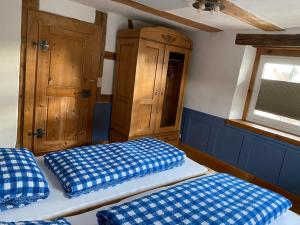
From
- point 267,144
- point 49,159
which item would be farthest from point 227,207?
point 267,144

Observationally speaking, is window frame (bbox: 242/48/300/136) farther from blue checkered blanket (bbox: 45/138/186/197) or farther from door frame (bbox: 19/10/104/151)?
door frame (bbox: 19/10/104/151)

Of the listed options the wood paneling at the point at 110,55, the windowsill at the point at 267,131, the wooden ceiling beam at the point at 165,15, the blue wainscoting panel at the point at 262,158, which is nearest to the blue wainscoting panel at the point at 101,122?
the wood paneling at the point at 110,55

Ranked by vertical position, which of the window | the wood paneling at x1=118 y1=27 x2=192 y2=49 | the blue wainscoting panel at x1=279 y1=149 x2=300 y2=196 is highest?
the wood paneling at x1=118 y1=27 x2=192 y2=49

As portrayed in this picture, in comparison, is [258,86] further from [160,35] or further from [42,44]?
[42,44]

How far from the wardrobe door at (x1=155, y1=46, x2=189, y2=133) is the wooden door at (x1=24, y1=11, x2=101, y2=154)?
967mm

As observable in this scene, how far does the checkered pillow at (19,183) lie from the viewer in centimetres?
119

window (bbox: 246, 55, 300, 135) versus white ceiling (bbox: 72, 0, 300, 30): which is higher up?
white ceiling (bbox: 72, 0, 300, 30)

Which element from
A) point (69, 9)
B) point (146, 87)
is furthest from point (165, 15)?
point (69, 9)

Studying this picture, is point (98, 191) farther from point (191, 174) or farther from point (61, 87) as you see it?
point (61, 87)

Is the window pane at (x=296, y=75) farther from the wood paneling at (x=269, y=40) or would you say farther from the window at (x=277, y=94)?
the wood paneling at (x=269, y=40)

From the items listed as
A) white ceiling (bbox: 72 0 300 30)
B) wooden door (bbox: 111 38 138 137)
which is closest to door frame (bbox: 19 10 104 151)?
white ceiling (bbox: 72 0 300 30)

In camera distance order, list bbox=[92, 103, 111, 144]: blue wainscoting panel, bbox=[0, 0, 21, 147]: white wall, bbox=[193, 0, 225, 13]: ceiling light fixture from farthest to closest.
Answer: bbox=[92, 103, 111, 144]: blue wainscoting panel
bbox=[0, 0, 21, 147]: white wall
bbox=[193, 0, 225, 13]: ceiling light fixture

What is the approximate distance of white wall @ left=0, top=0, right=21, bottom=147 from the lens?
2428 mm

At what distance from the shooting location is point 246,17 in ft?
7.88
